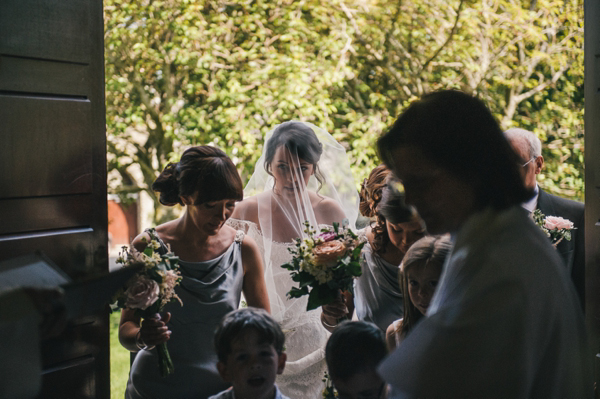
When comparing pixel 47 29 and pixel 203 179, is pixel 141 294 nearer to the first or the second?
pixel 203 179

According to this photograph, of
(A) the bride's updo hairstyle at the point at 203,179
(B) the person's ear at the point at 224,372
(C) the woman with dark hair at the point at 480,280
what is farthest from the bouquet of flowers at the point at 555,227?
(C) the woman with dark hair at the point at 480,280

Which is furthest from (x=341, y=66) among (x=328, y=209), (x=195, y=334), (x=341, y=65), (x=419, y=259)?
Answer: (x=419, y=259)

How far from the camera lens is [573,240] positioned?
11.0ft

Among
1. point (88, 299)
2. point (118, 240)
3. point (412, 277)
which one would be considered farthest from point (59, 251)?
point (118, 240)

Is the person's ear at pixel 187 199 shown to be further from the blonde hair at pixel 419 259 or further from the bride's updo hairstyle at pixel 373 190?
the blonde hair at pixel 419 259

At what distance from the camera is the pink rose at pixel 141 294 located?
85.7 inches

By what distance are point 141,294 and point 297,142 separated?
162cm

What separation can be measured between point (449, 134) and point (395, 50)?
694 centimetres

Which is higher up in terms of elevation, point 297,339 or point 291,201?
point 291,201

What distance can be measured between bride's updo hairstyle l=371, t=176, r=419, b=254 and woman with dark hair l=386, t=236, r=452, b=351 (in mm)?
339

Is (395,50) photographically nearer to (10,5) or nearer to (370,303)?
(370,303)

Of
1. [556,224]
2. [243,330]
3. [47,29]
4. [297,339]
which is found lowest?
[297,339]

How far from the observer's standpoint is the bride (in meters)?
3.42

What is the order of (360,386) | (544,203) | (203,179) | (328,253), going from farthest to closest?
(544,203), (203,179), (328,253), (360,386)
